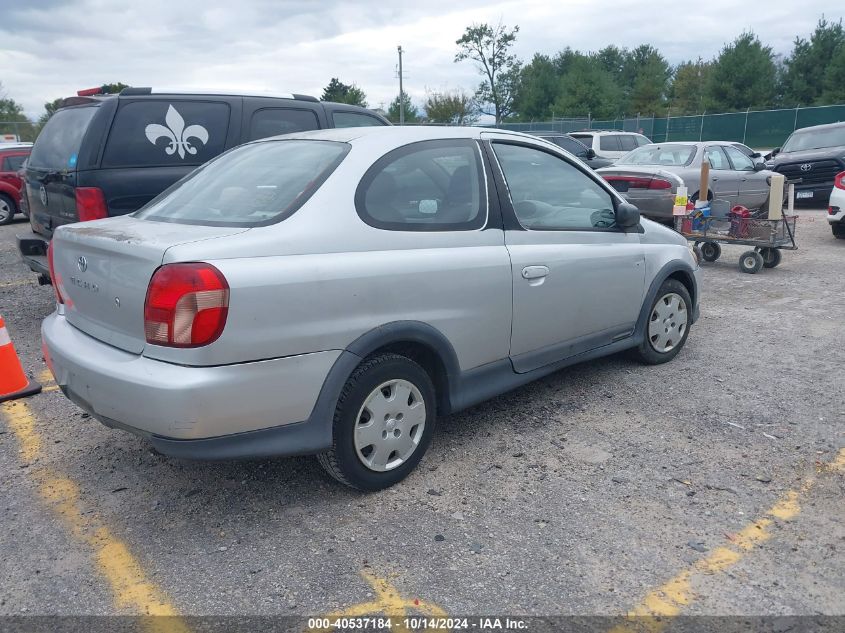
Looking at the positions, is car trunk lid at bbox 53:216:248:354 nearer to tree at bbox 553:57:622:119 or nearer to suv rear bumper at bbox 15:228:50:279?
suv rear bumper at bbox 15:228:50:279

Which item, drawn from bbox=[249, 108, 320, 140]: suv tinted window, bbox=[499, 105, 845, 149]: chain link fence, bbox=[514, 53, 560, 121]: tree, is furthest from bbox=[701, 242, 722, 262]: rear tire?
bbox=[514, 53, 560, 121]: tree

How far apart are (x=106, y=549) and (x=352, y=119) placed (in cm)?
555

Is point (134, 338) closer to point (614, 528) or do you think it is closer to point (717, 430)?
point (614, 528)

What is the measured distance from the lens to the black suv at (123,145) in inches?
219

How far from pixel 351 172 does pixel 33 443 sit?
2478 mm

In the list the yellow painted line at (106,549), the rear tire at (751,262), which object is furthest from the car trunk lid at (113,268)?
the rear tire at (751,262)

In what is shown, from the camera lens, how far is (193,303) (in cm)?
263

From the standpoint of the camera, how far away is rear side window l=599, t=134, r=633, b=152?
725 inches

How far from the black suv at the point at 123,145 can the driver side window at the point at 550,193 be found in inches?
128

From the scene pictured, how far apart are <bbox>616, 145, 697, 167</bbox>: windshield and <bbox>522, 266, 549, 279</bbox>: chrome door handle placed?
27.1 feet

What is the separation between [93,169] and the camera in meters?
5.53

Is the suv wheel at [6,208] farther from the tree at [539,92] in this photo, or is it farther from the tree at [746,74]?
the tree at [539,92]

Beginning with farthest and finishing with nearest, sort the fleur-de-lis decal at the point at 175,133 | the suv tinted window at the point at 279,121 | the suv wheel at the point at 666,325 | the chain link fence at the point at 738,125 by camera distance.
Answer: the chain link fence at the point at 738,125, the suv tinted window at the point at 279,121, the fleur-de-lis decal at the point at 175,133, the suv wheel at the point at 666,325

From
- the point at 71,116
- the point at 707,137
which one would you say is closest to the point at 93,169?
the point at 71,116
